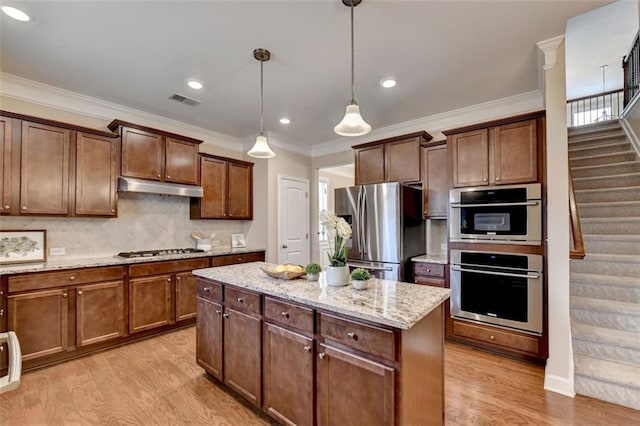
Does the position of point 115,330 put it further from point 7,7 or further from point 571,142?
point 571,142

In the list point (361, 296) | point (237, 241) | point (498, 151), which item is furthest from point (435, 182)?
point (237, 241)

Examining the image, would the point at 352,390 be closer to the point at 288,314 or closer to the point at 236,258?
the point at 288,314

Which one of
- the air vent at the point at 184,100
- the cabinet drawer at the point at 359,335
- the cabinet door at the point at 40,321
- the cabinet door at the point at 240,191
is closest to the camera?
the cabinet drawer at the point at 359,335

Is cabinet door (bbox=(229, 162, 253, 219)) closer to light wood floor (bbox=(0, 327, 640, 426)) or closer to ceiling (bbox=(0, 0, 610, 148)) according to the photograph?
ceiling (bbox=(0, 0, 610, 148))

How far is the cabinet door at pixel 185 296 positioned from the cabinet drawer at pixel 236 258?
394 mm

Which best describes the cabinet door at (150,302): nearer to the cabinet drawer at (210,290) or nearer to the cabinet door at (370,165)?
the cabinet drawer at (210,290)

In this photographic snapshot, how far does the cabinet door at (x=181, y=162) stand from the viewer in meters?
3.85

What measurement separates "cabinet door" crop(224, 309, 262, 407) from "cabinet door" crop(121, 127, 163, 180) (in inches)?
93.2

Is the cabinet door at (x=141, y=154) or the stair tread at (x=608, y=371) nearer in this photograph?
the stair tread at (x=608, y=371)

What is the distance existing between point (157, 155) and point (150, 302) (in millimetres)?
1833

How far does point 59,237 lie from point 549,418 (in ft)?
15.9

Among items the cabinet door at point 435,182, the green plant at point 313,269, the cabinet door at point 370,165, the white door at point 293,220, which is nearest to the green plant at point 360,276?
the green plant at point 313,269

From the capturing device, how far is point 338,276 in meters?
1.97

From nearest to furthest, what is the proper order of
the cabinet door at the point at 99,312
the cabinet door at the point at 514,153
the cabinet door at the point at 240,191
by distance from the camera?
1. the cabinet door at the point at 514,153
2. the cabinet door at the point at 99,312
3. the cabinet door at the point at 240,191
